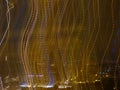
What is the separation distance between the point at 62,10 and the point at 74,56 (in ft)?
1.79

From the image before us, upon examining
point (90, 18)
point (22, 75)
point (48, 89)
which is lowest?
point (48, 89)

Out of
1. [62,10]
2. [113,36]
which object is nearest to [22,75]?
[62,10]

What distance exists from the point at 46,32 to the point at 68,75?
544mm

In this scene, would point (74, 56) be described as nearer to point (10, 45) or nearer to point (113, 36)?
point (113, 36)

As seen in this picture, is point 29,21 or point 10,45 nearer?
point 29,21

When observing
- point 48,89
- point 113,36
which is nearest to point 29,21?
point 48,89

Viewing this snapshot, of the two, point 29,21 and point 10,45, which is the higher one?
point 29,21

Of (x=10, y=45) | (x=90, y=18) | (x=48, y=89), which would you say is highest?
(x=90, y=18)

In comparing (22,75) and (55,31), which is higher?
(55,31)

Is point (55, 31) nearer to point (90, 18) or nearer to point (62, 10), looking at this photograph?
point (62, 10)

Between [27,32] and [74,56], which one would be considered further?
[74,56]

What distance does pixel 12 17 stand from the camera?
8.46 ft

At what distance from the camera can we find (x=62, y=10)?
2492mm

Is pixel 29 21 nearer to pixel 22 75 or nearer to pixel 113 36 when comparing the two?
pixel 22 75
